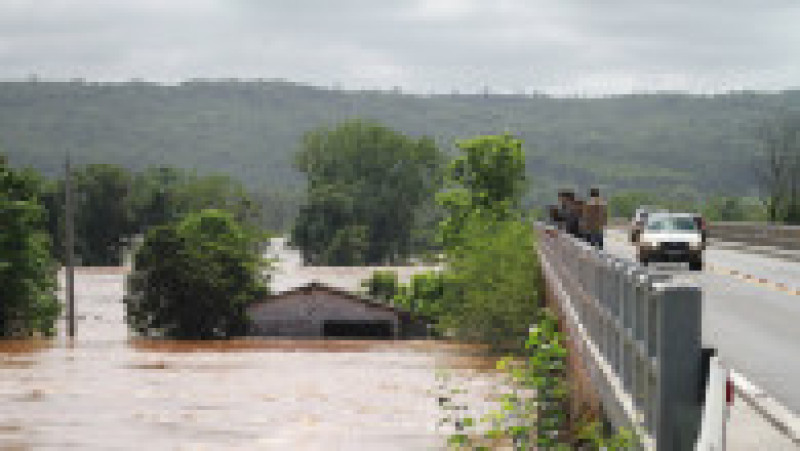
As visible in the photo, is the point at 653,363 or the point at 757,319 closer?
the point at 653,363

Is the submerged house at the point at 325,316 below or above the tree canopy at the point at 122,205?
below

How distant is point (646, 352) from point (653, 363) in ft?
1.11

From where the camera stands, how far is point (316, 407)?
46469 mm

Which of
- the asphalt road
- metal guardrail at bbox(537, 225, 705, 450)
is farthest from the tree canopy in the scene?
metal guardrail at bbox(537, 225, 705, 450)

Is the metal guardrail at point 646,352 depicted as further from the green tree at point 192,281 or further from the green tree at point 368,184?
the green tree at point 368,184

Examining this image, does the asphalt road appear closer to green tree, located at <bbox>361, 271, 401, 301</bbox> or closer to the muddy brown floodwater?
the muddy brown floodwater

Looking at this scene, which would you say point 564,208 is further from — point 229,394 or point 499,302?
point 499,302

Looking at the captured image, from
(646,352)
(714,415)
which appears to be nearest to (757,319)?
(646,352)

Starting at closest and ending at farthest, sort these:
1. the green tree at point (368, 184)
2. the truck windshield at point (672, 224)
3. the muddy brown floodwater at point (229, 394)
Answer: the muddy brown floodwater at point (229, 394), the truck windshield at point (672, 224), the green tree at point (368, 184)

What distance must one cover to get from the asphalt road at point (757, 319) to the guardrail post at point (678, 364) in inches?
163

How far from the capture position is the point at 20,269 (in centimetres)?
7412

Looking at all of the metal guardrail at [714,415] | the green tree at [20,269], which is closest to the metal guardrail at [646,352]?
the metal guardrail at [714,415]

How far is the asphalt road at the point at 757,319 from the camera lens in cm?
1511

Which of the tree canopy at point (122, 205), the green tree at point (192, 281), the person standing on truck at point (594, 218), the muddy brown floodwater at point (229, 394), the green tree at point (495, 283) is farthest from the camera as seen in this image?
the tree canopy at point (122, 205)
